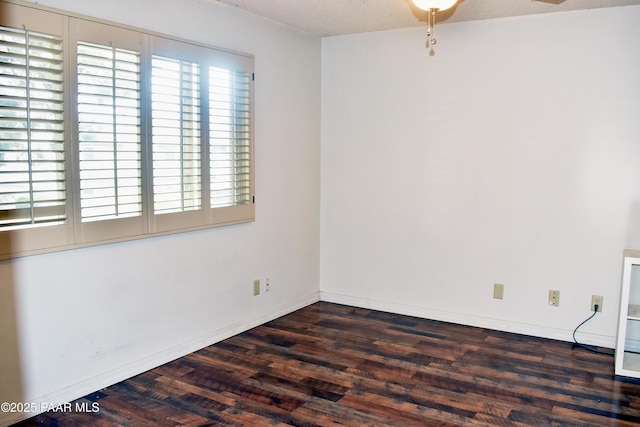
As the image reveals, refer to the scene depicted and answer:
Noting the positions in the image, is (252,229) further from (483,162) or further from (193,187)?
(483,162)

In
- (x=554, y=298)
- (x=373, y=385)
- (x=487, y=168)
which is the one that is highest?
(x=487, y=168)

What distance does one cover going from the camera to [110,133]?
283 centimetres

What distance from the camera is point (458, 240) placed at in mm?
4102

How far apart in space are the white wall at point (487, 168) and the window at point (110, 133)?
1.18 meters

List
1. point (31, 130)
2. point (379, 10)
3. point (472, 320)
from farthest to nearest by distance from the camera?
1. point (472, 320)
2. point (379, 10)
3. point (31, 130)

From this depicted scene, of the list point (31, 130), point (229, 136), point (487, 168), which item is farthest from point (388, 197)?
point (31, 130)

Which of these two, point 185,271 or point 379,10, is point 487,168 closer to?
point 379,10

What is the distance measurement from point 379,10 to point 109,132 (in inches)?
79.3

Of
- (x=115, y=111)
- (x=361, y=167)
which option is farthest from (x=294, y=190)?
(x=115, y=111)

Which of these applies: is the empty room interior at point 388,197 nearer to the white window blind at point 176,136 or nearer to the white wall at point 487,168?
the white wall at point 487,168

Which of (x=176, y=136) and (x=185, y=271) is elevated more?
(x=176, y=136)

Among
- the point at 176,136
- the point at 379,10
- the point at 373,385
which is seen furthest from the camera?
the point at 379,10

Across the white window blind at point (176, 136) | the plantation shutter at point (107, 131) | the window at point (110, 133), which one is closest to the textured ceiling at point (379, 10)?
the window at point (110, 133)

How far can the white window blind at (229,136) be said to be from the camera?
351 centimetres
